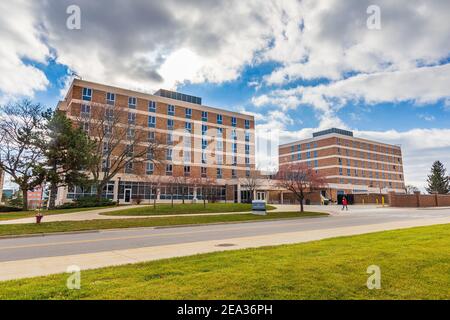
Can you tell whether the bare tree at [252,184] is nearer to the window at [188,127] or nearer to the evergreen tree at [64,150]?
the window at [188,127]

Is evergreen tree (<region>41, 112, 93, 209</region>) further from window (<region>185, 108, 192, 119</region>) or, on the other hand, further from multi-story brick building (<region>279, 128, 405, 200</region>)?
multi-story brick building (<region>279, 128, 405, 200</region>)

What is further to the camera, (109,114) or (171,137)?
(171,137)

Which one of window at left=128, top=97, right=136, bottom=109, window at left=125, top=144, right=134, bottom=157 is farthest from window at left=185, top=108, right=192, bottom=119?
window at left=125, top=144, right=134, bottom=157

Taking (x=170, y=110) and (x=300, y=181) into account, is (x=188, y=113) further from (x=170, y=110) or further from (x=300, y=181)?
(x=300, y=181)

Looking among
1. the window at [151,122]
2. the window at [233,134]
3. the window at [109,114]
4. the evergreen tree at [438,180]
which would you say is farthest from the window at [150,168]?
the evergreen tree at [438,180]

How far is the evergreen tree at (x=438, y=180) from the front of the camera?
7781 cm

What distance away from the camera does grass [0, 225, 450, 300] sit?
429 cm

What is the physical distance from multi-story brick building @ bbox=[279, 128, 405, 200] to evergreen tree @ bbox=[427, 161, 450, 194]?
9908 millimetres

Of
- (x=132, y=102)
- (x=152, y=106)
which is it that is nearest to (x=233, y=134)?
(x=152, y=106)

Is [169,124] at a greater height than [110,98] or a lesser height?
lesser

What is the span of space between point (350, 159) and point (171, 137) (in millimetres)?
52013

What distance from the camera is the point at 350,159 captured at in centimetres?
7994
